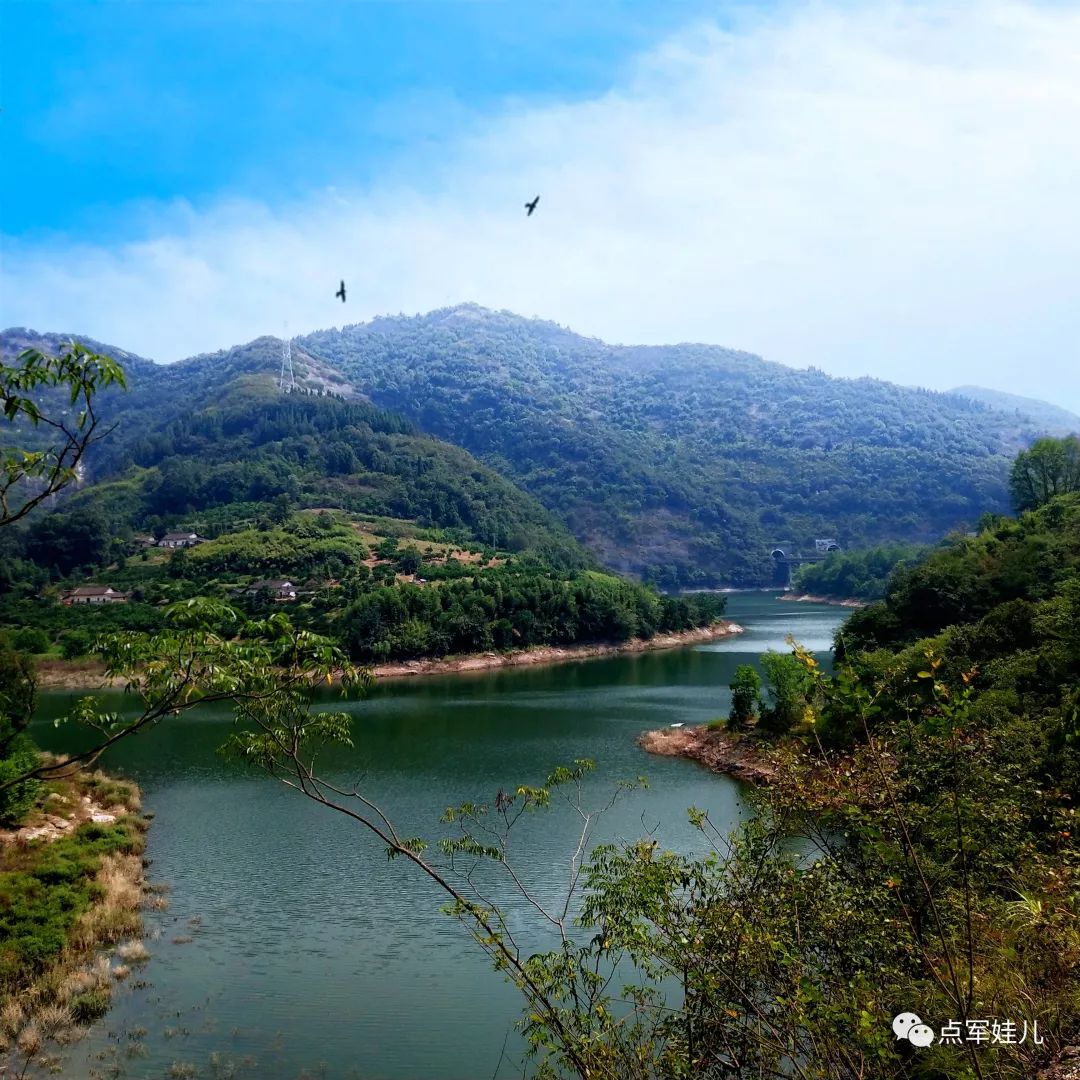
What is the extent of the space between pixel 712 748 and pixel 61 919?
72.8ft

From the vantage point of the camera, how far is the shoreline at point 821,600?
10000 cm

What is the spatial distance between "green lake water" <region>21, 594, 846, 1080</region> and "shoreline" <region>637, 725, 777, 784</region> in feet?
2.65

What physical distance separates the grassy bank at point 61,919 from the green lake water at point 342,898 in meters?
0.51

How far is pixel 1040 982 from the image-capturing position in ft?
21.6

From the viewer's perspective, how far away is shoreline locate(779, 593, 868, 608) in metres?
100

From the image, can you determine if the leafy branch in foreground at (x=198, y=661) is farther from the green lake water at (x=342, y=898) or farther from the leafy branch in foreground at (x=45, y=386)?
the green lake water at (x=342, y=898)

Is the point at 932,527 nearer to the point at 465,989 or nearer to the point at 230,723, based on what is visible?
the point at 230,723

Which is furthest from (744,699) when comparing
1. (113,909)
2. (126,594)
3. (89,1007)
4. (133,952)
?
(126,594)

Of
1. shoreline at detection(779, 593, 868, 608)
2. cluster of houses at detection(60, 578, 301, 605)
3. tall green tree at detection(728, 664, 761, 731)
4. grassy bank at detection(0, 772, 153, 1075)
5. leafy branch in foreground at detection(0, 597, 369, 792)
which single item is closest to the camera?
leafy branch in foreground at detection(0, 597, 369, 792)

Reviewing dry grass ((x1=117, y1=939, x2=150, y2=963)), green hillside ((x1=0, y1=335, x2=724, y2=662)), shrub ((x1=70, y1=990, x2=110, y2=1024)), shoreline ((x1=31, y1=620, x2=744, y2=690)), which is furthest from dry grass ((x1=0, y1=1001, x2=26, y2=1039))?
shoreline ((x1=31, y1=620, x2=744, y2=690))

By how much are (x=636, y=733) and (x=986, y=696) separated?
1778 centimetres

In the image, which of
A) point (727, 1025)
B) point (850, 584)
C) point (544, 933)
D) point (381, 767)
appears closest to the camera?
point (727, 1025)

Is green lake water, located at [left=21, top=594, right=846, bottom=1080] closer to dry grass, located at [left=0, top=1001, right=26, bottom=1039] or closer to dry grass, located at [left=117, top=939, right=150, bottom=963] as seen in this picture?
dry grass, located at [left=117, top=939, right=150, bottom=963]

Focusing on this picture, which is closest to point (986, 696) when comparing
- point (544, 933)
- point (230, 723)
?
point (544, 933)
